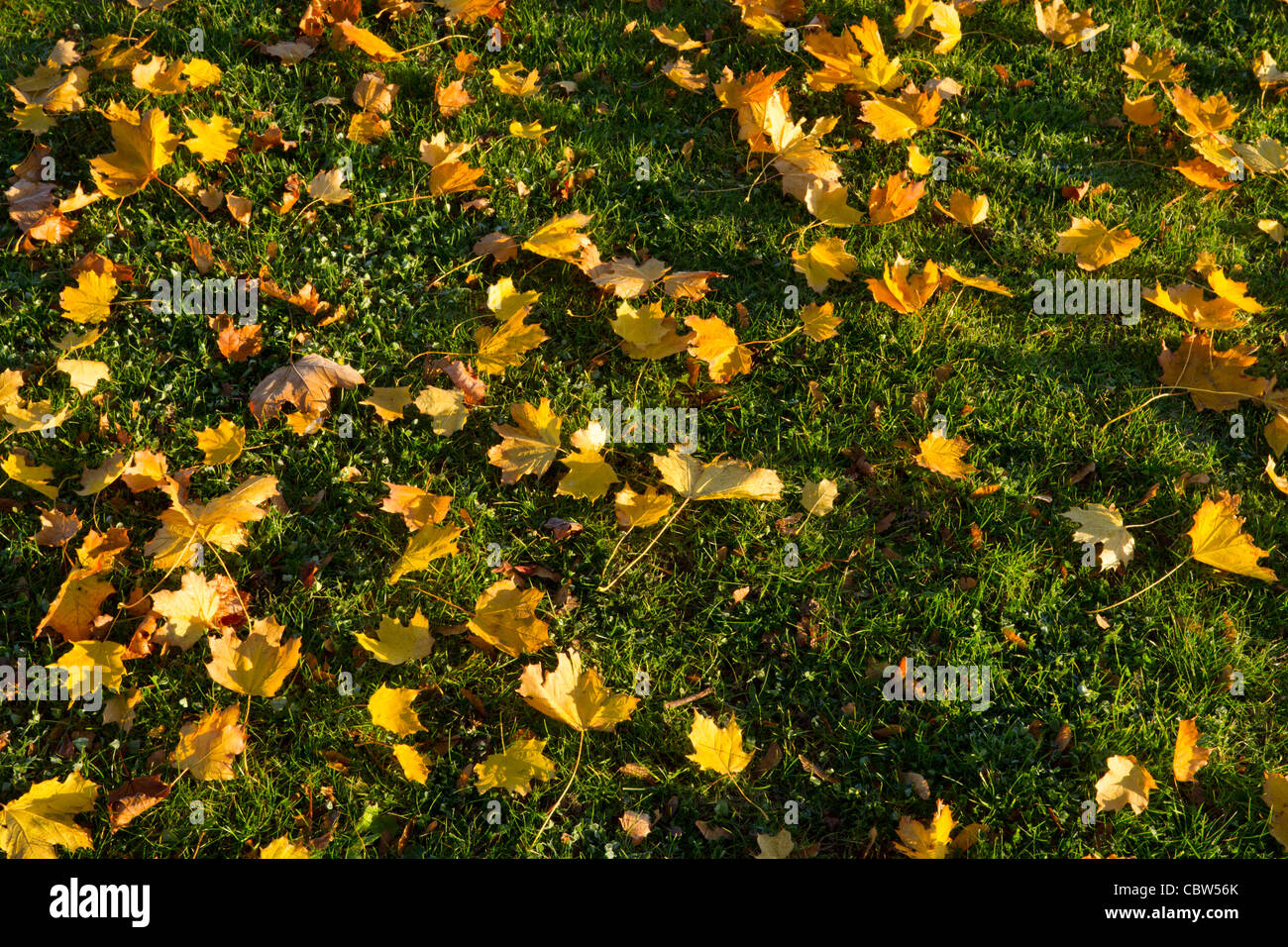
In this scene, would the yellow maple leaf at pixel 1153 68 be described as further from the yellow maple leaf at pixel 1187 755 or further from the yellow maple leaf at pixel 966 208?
the yellow maple leaf at pixel 1187 755

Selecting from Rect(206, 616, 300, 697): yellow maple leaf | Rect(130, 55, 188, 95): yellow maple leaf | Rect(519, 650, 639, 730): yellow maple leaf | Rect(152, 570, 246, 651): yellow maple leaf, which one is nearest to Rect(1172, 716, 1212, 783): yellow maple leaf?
Rect(519, 650, 639, 730): yellow maple leaf

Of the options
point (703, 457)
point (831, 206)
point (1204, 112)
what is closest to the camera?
point (703, 457)

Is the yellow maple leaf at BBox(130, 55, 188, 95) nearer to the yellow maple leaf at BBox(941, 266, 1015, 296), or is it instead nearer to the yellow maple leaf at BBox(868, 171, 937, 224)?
the yellow maple leaf at BBox(868, 171, 937, 224)

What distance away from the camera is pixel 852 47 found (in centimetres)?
365

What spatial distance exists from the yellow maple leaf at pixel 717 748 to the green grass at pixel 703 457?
66 mm

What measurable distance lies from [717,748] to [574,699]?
376mm

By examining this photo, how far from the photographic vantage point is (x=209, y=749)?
227 cm

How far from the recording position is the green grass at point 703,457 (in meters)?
2.33

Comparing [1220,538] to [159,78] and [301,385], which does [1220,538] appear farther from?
[159,78]

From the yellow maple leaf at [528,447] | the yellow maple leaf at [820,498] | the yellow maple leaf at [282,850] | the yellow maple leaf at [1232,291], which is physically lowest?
the yellow maple leaf at [282,850]

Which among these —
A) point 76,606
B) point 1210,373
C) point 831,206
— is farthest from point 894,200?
point 76,606

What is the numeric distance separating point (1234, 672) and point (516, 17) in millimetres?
3509

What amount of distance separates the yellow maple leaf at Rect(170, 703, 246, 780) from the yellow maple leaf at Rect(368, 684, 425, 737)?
1.07ft

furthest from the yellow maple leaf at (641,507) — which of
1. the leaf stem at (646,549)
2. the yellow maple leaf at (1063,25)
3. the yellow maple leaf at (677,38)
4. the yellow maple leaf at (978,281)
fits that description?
the yellow maple leaf at (1063,25)
